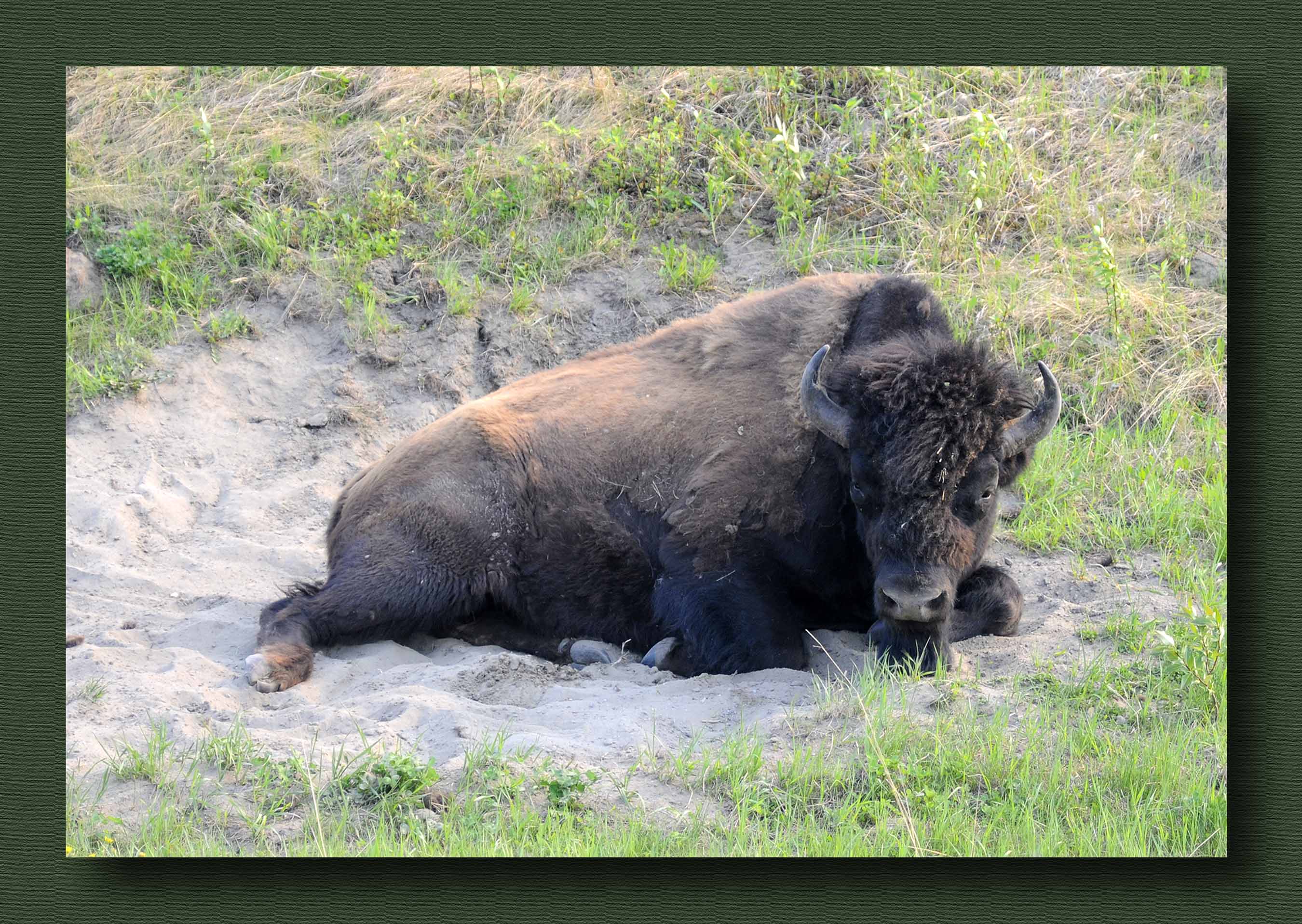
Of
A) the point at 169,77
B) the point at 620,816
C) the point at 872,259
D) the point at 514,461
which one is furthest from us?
the point at 872,259

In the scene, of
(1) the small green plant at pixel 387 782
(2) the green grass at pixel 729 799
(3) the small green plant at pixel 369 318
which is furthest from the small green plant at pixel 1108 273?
(1) the small green plant at pixel 387 782

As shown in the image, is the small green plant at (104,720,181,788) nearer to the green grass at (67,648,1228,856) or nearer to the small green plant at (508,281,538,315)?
the green grass at (67,648,1228,856)

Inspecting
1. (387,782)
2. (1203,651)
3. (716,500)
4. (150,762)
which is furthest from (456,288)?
(1203,651)

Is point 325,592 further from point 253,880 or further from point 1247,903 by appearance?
point 1247,903

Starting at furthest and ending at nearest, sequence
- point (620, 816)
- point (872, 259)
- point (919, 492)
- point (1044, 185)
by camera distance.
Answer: point (872, 259) < point (1044, 185) < point (919, 492) < point (620, 816)

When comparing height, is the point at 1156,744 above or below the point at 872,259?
below

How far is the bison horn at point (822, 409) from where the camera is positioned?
4410 mm

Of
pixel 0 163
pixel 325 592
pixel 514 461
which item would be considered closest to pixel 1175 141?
pixel 514 461

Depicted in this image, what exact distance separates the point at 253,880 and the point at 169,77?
2851 millimetres

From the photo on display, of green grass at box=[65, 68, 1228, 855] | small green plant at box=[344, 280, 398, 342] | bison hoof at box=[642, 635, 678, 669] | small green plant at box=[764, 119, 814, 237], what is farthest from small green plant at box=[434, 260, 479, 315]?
bison hoof at box=[642, 635, 678, 669]

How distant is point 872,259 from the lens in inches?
253

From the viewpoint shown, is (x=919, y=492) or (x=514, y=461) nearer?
(x=919, y=492)

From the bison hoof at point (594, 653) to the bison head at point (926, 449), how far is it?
1087mm

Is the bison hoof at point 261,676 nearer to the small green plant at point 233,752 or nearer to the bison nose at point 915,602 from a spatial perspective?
the small green plant at point 233,752
